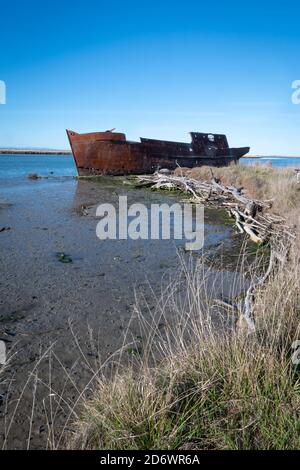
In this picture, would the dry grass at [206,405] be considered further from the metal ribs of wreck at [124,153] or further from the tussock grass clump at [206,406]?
the metal ribs of wreck at [124,153]

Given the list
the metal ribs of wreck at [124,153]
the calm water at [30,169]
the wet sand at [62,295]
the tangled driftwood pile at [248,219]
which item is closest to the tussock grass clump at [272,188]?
the tangled driftwood pile at [248,219]

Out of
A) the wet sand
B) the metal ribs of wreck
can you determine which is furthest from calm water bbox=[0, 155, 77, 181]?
the wet sand

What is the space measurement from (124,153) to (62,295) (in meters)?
17.1

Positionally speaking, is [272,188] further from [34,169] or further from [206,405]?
[34,169]

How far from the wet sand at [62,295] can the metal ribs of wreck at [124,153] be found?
36.7ft

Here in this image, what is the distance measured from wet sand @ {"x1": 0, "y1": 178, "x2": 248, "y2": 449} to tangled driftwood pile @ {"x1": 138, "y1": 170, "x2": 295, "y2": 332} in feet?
1.61

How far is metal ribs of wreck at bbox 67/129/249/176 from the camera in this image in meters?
19.7

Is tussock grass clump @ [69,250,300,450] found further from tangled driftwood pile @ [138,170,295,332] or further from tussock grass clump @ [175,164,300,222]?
tussock grass clump @ [175,164,300,222]

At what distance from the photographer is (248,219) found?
28.7ft

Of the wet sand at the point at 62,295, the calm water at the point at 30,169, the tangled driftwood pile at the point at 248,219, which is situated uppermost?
the calm water at the point at 30,169

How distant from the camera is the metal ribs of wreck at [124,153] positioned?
19.7 metres

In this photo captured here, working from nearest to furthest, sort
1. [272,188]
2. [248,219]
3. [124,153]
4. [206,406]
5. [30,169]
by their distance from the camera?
[206,406] < [248,219] < [272,188] < [124,153] < [30,169]

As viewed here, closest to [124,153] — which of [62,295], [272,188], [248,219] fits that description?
[272,188]
